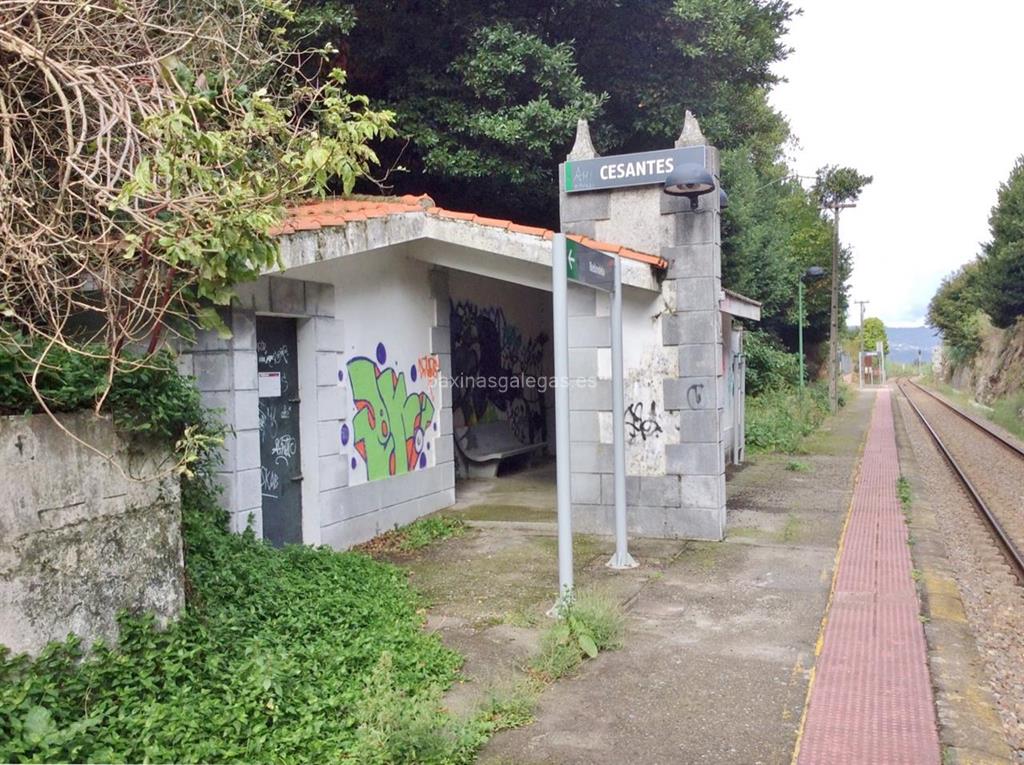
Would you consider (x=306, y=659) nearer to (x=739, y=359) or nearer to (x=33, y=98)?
(x=33, y=98)

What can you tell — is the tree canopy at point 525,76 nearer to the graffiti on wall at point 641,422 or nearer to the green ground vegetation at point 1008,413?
the graffiti on wall at point 641,422

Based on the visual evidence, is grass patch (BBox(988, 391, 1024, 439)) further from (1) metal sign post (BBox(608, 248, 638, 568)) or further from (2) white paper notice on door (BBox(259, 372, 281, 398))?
(2) white paper notice on door (BBox(259, 372, 281, 398))

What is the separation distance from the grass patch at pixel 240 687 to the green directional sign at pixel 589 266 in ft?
9.13

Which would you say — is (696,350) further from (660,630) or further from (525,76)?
(525,76)

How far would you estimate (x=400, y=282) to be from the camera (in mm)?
9188

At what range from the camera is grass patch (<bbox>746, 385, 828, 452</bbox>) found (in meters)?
17.9

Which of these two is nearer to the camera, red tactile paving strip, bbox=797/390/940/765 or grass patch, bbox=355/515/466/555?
red tactile paving strip, bbox=797/390/940/765

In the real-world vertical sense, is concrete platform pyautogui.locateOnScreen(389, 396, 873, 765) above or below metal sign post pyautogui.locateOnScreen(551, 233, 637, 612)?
below

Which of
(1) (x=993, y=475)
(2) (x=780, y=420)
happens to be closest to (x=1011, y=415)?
(2) (x=780, y=420)

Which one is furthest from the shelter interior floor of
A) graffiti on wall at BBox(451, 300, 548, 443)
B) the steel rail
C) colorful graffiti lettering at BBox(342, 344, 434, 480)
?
the steel rail

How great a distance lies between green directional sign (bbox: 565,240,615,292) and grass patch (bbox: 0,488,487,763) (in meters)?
2.78

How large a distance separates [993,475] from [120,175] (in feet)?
55.3

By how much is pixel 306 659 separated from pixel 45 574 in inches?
58.3

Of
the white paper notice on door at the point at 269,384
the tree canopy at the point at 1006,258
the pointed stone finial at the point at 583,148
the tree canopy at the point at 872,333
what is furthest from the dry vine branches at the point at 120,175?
the tree canopy at the point at 872,333
